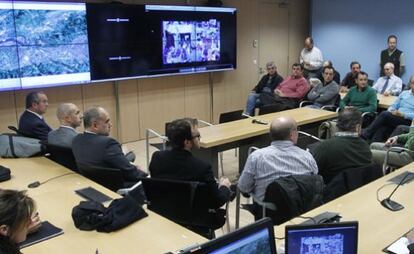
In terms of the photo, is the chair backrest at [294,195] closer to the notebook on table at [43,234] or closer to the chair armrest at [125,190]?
the chair armrest at [125,190]

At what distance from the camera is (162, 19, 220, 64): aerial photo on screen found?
22.2 feet

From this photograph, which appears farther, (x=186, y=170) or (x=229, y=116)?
(x=229, y=116)

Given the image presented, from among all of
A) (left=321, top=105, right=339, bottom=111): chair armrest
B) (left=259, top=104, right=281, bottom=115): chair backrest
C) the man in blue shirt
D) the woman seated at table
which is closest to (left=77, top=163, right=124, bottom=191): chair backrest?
the woman seated at table

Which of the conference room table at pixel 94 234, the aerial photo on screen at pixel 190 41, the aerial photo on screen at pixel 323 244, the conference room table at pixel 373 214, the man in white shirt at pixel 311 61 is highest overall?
the aerial photo on screen at pixel 190 41

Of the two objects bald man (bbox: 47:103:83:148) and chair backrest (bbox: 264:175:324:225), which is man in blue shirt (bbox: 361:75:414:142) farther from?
bald man (bbox: 47:103:83:148)

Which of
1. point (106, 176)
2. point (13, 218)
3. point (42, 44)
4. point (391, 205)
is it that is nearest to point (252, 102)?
point (42, 44)

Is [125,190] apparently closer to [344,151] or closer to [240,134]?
[344,151]

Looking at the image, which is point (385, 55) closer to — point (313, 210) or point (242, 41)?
point (242, 41)

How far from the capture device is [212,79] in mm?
7836

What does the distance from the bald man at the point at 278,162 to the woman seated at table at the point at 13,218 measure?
1587mm

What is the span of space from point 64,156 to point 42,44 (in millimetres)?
2589

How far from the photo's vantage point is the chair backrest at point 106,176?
304 centimetres

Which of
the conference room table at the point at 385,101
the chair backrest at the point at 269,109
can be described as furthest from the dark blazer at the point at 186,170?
the conference room table at the point at 385,101

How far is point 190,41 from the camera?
23.2 ft
